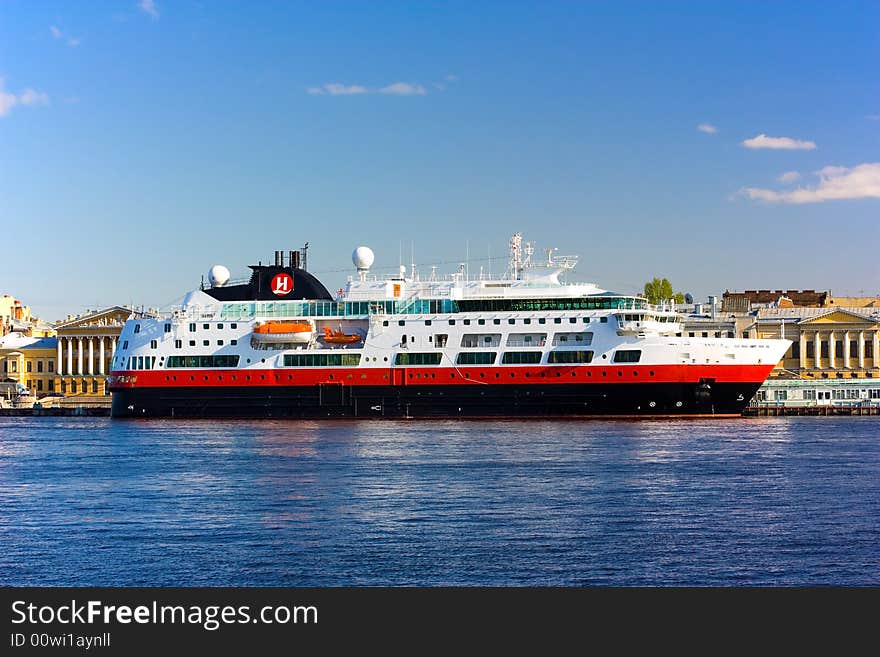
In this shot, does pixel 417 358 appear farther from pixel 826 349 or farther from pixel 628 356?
pixel 826 349

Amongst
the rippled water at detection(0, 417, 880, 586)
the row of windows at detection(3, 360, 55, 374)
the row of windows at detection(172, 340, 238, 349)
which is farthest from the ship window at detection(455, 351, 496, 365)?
the row of windows at detection(3, 360, 55, 374)

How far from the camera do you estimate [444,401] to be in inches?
2751

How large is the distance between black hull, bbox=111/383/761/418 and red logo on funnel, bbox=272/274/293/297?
5885mm

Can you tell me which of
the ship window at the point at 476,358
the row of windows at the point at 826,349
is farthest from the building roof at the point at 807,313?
the ship window at the point at 476,358

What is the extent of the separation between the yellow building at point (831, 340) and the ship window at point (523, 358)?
44.5 m

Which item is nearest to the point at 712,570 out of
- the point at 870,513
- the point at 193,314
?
the point at 870,513

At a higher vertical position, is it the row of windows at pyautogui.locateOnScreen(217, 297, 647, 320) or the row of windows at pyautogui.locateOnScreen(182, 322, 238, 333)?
the row of windows at pyautogui.locateOnScreen(217, 297, 647, 320)

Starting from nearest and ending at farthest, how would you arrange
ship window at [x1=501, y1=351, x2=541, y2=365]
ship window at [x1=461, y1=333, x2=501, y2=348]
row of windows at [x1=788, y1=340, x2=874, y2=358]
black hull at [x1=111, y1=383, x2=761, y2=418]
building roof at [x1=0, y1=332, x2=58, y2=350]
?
black hull at [x1=111, y1=383, x2=761, y2=418]
ship window at [x1=501, y1=351, x2=541, y2=365]
ship window at [x1=461, y1=333, x2=501, y2=348]
row of windows at [x1=788, y1=340, x2=874, y2=358]
building roof at [x1=0, y1=332, x2=58, y2=350]

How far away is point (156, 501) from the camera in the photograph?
35.7m

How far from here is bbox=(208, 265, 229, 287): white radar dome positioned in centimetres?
7856

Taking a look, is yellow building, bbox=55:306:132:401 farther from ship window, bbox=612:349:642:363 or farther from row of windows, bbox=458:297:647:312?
ship window, bbox=612:349:642:363

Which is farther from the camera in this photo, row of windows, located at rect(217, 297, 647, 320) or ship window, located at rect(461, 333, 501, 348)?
ship window, located at rect(461, 333, 501, 348)

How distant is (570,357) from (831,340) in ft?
158

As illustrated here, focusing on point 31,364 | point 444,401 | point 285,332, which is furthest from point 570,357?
point 31,364
